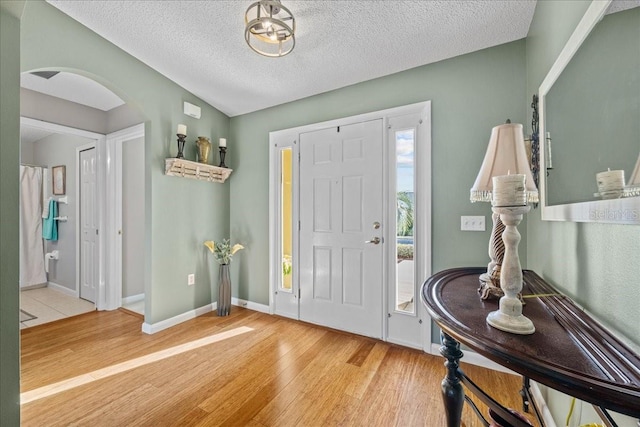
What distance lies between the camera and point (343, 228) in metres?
2.65

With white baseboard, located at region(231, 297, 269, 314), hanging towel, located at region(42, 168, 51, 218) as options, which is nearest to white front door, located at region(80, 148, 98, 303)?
hanging towel, located at region(42, 168, 51, 218)

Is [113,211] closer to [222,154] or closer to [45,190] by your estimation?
[222,154]

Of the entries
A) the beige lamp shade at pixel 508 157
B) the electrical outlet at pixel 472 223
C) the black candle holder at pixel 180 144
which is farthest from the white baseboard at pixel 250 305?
the beige lamp shade at pixel 508 157

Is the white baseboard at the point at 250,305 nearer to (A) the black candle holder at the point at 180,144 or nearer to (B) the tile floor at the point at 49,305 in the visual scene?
(B) the tile floor at the point at 49,305

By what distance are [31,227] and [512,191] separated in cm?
588

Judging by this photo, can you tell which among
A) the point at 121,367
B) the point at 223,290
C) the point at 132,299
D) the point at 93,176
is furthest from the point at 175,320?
the point at 93,176

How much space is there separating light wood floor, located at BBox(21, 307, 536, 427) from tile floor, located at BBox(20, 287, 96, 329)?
317mm

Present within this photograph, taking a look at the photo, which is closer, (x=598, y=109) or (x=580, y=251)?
(x=598, y=109)

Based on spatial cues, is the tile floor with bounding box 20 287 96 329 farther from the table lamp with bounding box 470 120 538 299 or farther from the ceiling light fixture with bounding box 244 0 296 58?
the table lamp with bounding box 470 120 538 299

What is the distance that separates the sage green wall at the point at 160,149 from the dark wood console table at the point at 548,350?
2.58 m

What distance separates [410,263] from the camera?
7.72 feet

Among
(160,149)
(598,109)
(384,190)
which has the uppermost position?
(160,149)

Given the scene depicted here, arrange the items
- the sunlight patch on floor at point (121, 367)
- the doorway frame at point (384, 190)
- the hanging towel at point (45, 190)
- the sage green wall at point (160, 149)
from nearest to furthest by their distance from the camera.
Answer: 1. the sunlight patch on floor at point (121, 367)
2. the sage green wall at point (160, 149)
3. the doorway frame at point (384, 190)
4. the hanging towel at point (45, 190)

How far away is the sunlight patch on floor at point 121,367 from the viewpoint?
1.75 meters
